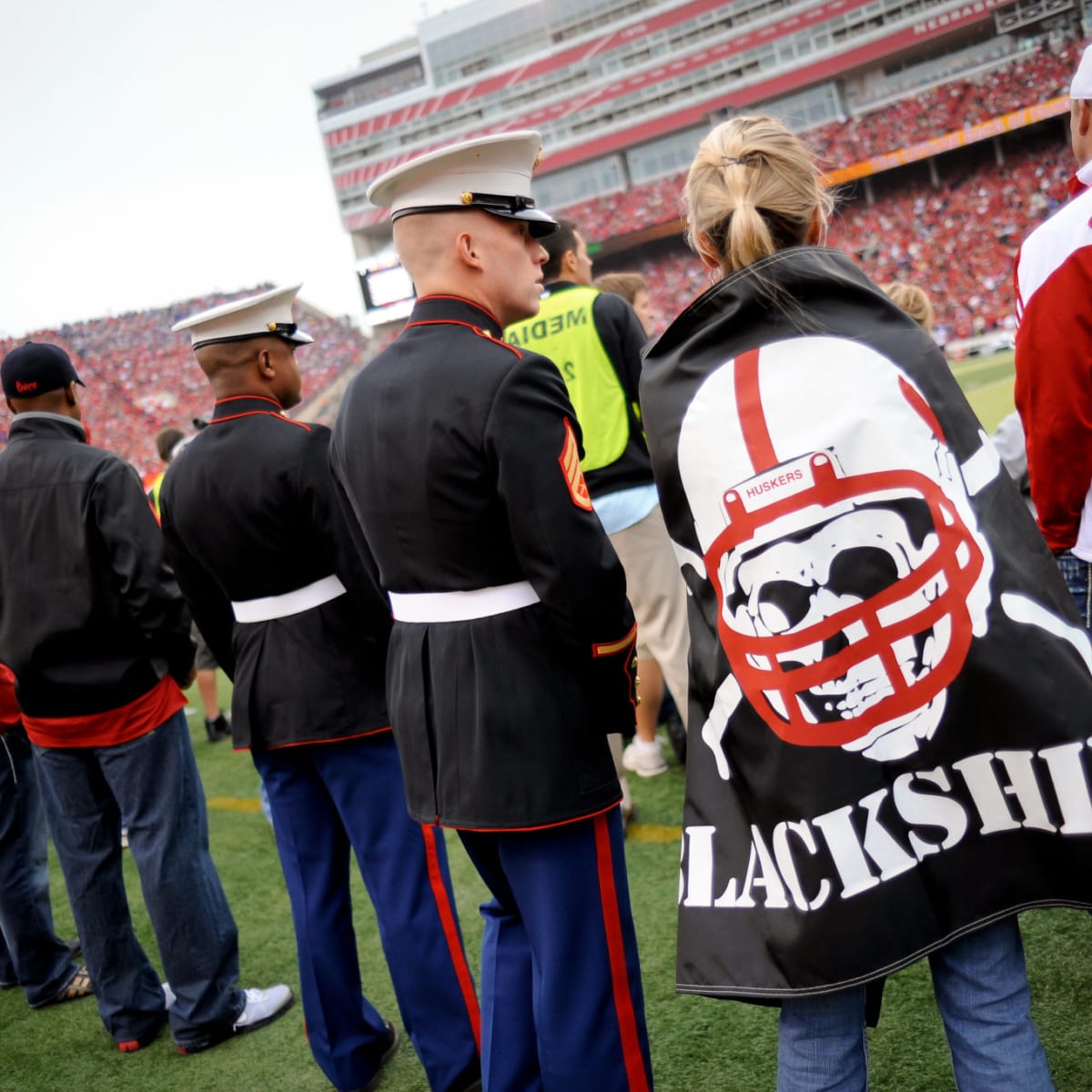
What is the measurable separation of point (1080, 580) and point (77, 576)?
2.32 meters

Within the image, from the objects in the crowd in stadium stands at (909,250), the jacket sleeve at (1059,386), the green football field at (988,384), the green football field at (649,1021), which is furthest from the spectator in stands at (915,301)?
the crowd in stadium stands at (909,250)

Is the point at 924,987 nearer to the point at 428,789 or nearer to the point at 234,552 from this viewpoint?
the point at 428,789

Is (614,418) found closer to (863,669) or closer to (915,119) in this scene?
(863,669)

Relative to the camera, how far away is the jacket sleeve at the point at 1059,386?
1812 millimetres

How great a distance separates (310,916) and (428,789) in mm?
803

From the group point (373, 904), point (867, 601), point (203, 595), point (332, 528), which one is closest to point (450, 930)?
point (373, 904)

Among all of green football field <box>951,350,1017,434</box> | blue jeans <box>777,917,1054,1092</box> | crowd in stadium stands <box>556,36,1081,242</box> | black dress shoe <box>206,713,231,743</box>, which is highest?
crowd in stadium stands <box>556,36,1081,242</box>

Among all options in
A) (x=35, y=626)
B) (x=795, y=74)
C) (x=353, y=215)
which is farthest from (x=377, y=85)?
(x=35, y=626)

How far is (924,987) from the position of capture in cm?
236

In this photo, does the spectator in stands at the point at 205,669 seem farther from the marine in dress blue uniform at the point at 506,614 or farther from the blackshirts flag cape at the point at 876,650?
the blackshirts flag cape at the point at 876,650

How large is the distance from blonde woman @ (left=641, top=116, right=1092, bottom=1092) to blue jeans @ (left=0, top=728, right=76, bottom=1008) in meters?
2.56

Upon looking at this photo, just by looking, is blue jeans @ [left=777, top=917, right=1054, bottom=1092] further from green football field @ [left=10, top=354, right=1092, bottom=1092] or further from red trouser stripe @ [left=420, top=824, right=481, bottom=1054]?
red trouser stripe @ [left=420, top=824, right=481, bottom=1054]

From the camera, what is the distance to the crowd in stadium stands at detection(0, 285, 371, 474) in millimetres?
22719

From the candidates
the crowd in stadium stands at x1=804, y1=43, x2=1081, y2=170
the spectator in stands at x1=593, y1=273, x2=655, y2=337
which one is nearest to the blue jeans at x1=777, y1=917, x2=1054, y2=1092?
the spectator in stands at x1=593, y1=273, x2=655, y2=337
